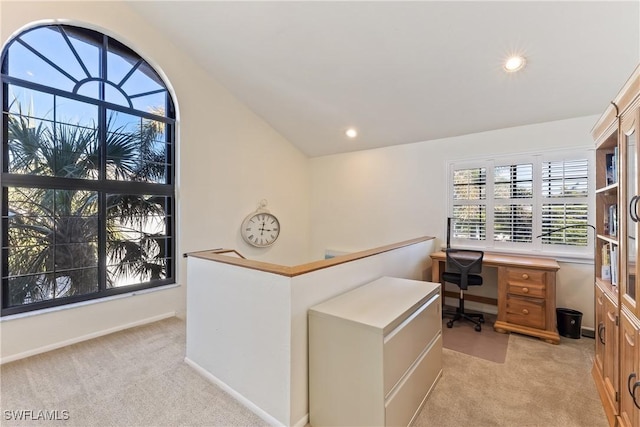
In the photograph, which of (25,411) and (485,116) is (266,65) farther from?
(25,411)

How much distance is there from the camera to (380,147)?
191 inches

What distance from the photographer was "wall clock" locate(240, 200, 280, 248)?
459 cm

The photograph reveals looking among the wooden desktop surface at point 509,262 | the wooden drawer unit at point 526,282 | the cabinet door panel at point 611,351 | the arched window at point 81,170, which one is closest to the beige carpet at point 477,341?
the wooden drawer unit at point 526,282

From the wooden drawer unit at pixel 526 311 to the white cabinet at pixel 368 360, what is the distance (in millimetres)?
1787

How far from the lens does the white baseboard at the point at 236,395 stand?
183 cm

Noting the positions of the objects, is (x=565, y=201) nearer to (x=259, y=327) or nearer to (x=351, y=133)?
(x=351, y=133)

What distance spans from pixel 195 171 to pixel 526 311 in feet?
14.4

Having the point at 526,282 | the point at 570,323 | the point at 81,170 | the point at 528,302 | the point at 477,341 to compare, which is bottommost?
the point at 477,341

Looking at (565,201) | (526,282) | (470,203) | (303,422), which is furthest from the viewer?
(470,203)

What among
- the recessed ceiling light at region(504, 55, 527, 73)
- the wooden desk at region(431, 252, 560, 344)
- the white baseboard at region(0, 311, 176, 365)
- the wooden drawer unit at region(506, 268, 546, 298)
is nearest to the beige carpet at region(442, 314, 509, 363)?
the wooden desk at region(431, 252, 560, 344)

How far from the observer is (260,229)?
15.8 feet

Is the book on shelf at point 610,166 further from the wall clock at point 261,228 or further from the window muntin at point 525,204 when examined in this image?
the wall clock at point 261,228

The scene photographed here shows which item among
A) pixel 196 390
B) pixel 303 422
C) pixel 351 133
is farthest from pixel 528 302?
pixel 196 390

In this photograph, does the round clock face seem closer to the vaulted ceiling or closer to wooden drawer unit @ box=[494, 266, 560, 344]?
the vaulted ceiling
